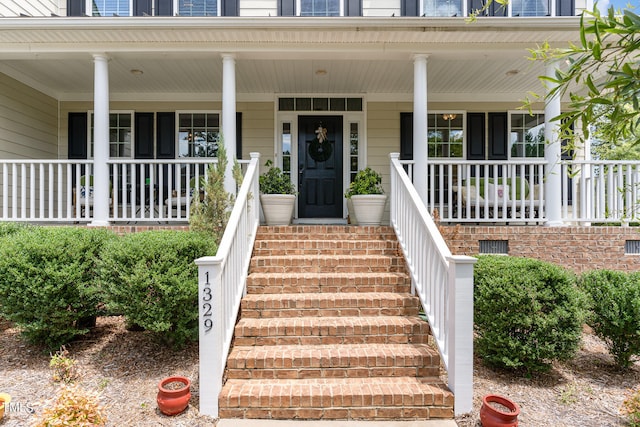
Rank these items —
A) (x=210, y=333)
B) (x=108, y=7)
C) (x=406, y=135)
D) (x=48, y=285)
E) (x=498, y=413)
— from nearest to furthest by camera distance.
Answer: (x=498, y=413) → (x=210, y=333) → (x=48, y=285) → (x=108, y=7) → (x=406, y=135)

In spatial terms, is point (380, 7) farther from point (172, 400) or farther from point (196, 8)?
point (172, 400)

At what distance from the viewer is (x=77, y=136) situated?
7.33 meters

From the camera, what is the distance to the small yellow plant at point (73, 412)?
7.83 ft

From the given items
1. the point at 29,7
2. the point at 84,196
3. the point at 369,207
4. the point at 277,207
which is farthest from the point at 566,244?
the point at 29,7

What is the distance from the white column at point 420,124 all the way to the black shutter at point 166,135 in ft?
15.0

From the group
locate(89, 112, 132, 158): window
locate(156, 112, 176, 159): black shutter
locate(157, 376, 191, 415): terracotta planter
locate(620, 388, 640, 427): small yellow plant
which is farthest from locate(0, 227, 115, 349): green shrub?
locate(620, 388, 640, 427): small yellow plant

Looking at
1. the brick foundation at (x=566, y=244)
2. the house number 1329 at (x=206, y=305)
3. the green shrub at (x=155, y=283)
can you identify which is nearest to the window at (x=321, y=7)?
the brick foundation at (x=566, y=244)

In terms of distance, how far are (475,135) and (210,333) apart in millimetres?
6373

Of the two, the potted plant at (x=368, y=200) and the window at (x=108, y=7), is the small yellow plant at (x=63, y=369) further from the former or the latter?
the window at (x=108, y=7)

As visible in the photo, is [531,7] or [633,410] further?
[531,7]

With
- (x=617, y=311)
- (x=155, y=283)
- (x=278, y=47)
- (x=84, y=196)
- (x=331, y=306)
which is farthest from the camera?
(x=84, y=196)

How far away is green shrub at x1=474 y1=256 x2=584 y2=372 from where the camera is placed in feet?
10.6

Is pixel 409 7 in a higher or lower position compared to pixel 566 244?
higher

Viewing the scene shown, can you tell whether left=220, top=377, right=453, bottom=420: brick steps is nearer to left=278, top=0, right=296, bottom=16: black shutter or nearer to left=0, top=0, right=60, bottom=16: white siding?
left=278, top=0, right=296, bottom=16: black shutter
